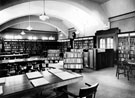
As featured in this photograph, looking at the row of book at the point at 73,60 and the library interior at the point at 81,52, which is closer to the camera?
the library interior at the point at 81,52

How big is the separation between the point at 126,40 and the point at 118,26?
1425mm

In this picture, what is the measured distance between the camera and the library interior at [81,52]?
95.2 inches

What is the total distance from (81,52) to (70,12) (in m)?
4.81

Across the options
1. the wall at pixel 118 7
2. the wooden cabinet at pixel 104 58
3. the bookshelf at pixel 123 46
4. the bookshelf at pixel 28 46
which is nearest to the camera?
the wooden cabinet at pixel 104 58

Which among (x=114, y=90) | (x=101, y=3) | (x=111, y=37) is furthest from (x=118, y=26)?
(x=114, y=90)

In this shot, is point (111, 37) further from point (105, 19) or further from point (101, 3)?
point (101, 3)

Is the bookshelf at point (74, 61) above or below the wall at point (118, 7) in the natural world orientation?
below

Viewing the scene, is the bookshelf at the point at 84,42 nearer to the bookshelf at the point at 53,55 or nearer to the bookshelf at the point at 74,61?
the bookshelf at the point at 53,55

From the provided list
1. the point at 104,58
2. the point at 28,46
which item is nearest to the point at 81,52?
the point at 104,58

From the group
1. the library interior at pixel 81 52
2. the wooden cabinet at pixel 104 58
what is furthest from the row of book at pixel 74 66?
the wooden cabinet at pixel 104 58

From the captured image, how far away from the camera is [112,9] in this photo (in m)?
7.45

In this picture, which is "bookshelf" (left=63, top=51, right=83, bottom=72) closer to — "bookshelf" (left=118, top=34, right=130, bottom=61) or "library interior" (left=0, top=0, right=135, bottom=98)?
"library interior" (left=0, top=0, right=135, bottom=98)

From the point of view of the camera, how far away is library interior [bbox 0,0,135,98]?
2.42 metres

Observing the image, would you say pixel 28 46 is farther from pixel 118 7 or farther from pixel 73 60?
pixel 118 7
